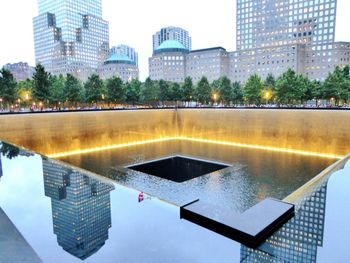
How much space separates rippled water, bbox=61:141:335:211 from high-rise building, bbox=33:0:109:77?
3399 inches

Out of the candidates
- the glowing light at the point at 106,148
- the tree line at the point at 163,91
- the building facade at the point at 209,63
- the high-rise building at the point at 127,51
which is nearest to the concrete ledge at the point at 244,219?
the glowing light at the point at 106,148

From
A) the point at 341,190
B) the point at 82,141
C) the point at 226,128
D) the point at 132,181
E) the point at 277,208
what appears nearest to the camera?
the point at 277,208

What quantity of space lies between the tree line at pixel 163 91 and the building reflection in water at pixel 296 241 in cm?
3341

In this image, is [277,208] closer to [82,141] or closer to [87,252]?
[87,252]

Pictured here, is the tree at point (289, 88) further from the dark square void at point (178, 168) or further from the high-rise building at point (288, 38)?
the high-rise building at point (288, 38)

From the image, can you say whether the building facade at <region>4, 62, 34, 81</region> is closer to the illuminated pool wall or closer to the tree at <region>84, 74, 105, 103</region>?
the tree at <region>84, 74, 105, 103</region>

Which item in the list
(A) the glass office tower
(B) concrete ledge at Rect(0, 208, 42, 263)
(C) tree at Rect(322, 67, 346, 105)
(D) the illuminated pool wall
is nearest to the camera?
(B) concrete ledge at Rect(0, 208, 42, 263)

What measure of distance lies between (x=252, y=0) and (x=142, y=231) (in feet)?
317

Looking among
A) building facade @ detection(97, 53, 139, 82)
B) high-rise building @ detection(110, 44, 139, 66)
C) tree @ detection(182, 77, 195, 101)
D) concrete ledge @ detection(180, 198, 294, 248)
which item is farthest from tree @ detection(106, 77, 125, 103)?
high-rise building @ detection(110, 44, 139, 66)

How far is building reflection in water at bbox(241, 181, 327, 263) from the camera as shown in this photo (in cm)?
223

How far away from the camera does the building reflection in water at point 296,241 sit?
7.33ft

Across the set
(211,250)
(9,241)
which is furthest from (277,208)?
(9,241)

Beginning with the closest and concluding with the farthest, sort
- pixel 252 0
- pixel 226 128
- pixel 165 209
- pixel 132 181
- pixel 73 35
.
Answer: pixel 165 209 < pixel 132 181 < pixel 226 128 < pixel 252 0 < pixel 73 35

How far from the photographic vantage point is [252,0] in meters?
86.0
